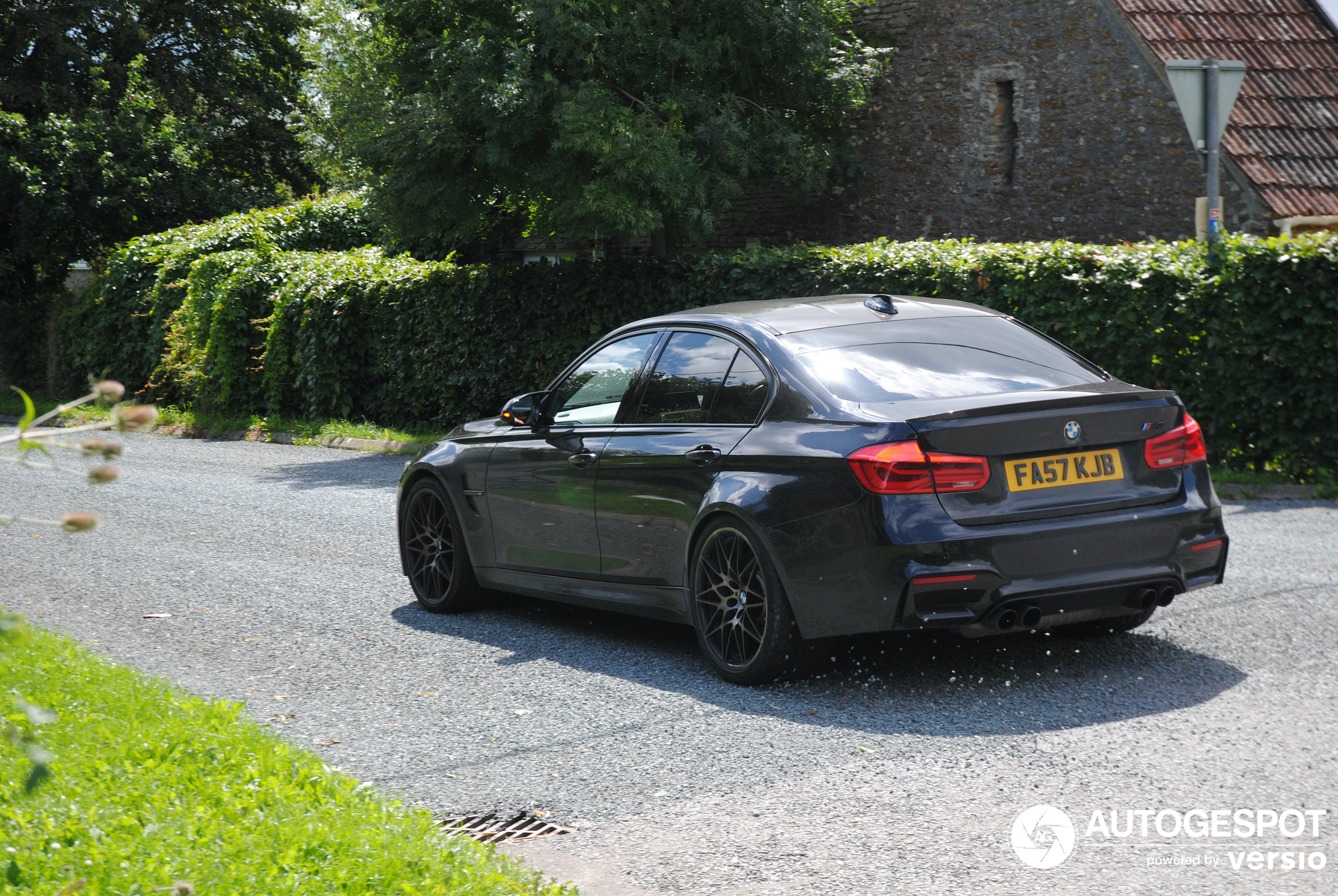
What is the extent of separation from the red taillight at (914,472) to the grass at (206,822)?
2.06m

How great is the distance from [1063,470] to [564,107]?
11.7 m

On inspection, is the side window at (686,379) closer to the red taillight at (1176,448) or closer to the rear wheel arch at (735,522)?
the rear wheel arch at (735,522)

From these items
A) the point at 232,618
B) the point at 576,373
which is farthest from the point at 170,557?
the point at 576,373

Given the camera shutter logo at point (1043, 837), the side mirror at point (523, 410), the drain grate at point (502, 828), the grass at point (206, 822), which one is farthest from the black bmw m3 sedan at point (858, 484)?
the grass at point (206, 822)

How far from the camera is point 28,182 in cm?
2948

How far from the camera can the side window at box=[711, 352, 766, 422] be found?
18.8ft

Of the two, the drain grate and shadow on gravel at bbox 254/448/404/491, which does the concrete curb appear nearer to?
shadow on gravel at bbox 254/448/404/491

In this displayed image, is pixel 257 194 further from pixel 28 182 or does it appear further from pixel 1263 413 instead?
pixel 1263 413

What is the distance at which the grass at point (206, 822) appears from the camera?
11.3 ft

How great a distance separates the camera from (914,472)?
5.03 metres

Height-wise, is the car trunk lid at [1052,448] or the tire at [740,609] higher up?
the car trunk lid at [1052,448]

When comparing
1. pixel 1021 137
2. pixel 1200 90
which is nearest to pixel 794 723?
pixel 1200 90

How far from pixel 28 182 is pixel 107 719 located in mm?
28359

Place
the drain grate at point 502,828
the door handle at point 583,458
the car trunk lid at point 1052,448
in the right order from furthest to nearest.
→ the door handle at point 583,458, the car trunk lid at point 1052,448, the drain grate at point 502,828
